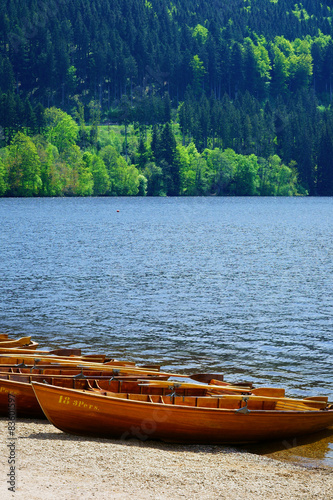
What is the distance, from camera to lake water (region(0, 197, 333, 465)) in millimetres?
27469

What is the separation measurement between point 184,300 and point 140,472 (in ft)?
86.2

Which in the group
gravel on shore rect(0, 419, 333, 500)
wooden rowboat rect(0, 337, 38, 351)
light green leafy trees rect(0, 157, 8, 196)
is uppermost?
light green leafy trees rect(0, 157, 8, 196)

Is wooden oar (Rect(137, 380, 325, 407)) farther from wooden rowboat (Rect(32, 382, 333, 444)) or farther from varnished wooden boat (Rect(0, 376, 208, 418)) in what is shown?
wooden rowboat (Rect(32, 382, 333, 444))

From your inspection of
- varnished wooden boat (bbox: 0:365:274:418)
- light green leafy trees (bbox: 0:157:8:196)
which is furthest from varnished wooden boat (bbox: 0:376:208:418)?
light green leafy trees (bbox: 0:157:8:196)

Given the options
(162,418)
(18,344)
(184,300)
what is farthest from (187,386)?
(184,300)

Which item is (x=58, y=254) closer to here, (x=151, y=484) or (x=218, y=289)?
(x=218, y=289)

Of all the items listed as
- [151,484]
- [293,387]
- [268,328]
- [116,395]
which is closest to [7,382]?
[116,395]

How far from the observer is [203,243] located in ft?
264

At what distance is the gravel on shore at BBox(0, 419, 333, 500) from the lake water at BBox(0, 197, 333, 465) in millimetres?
2930

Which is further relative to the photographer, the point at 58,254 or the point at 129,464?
the point at 58,254

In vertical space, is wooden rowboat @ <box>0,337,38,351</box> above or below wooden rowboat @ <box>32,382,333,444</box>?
above

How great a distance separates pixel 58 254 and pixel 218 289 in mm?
23251

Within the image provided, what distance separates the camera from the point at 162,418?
17.2 metres

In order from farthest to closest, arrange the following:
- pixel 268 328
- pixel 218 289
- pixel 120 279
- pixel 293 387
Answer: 1. pixel 120 279
2. pixel 218 289
3. pixel 268 328
4. pixel 293 387
